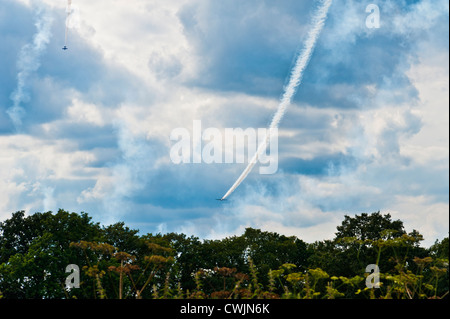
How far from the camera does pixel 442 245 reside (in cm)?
7388

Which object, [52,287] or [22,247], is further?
[22,247]

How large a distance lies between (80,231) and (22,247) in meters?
9.05

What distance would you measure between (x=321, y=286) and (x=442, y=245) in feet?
69.5
